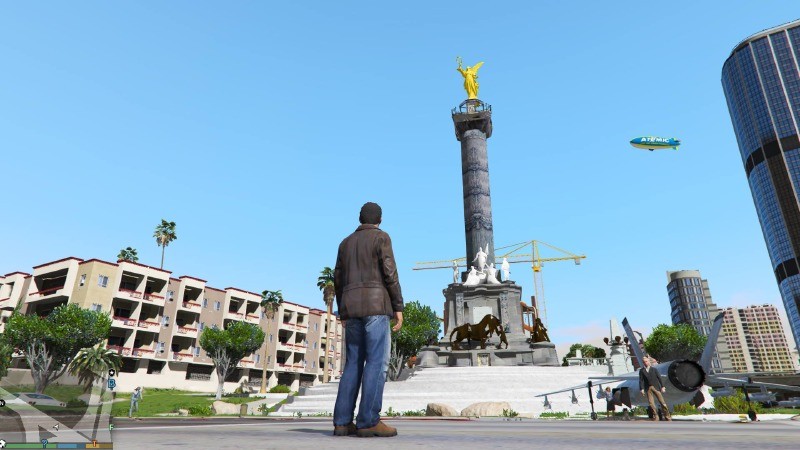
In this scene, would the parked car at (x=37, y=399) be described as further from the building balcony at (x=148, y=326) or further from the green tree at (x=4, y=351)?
the building balcony at (x=148, y=326)

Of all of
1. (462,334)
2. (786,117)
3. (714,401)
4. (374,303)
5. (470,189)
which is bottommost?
(714,401)

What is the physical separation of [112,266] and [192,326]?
12394mm

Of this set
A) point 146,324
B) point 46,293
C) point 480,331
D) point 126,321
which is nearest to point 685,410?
point 480,331

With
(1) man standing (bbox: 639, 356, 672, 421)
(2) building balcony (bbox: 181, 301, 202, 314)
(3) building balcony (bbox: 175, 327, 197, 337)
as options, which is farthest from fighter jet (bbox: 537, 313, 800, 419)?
(2) building balcony (bbox: 181, 301, 202, 314)

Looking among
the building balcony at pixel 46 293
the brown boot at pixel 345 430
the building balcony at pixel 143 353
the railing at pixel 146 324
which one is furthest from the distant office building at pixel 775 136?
the building balcony at pixel 46 293

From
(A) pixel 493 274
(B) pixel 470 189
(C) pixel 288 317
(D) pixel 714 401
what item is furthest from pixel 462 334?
(C) pixel 288 317

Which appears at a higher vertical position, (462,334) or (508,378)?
(462,334)

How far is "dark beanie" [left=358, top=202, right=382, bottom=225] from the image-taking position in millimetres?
4926

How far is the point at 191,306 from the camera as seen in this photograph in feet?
190

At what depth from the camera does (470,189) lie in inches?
1799

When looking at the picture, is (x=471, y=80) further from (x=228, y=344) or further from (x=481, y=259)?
(x=228, y=344)

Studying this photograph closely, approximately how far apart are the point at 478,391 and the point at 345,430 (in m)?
21.3

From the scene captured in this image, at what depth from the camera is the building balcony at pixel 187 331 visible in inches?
2211

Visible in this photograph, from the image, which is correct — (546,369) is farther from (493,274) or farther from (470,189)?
(470,189)
